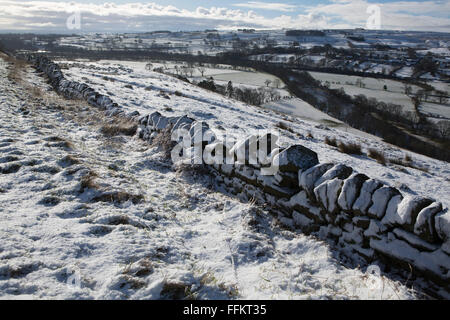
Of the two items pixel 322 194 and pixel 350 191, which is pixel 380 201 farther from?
pixel 322 194

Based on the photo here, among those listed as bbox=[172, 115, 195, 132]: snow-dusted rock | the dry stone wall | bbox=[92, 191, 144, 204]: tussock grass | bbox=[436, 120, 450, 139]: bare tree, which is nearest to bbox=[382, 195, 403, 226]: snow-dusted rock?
the dry stone wall

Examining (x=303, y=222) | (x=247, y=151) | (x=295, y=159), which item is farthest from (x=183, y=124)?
(x=303, y=222)

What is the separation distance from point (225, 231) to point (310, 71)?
116 metres

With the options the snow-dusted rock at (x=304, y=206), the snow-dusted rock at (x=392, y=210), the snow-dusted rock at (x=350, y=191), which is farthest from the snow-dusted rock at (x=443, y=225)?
the snow-dusted rock at (x=304, y=206)

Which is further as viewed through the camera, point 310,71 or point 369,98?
point 310,71

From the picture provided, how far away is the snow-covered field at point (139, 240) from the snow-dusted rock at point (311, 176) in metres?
0.83

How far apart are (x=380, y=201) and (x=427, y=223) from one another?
0.62 metres

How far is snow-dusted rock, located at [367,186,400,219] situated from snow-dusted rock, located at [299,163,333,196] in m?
0.94

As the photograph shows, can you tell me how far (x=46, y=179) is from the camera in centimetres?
514

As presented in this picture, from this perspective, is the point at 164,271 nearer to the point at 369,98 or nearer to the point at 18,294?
the point at 18,294

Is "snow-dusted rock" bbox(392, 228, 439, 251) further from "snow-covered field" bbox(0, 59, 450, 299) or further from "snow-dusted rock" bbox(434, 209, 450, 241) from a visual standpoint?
"snow-covered field" bbox(0, 59, 450, 299)

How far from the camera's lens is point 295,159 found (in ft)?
16.2

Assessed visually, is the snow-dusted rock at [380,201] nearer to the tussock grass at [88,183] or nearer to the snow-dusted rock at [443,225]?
the snow-dusted rock at [443,225]
